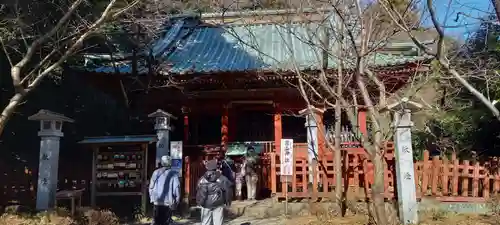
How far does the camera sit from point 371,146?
760cm

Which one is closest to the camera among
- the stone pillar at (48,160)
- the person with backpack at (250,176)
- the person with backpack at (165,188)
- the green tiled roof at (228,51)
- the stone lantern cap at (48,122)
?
the person with backpack at (165,188)

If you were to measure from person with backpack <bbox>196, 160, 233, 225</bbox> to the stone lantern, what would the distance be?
3.95 metres

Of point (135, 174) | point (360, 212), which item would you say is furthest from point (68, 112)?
point (360, 212)

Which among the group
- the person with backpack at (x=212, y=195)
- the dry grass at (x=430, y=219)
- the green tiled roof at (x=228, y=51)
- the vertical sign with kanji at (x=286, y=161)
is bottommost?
the dry grass at (x=430, y=219)

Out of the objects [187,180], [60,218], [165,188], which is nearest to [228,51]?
[187,180]

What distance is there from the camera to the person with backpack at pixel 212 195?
7.65 meters

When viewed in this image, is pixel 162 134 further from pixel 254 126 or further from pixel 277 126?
pixel 254 126

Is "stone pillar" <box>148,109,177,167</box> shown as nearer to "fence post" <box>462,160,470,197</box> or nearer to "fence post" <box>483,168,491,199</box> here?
"fence post" <box>462,160,470,197</box>

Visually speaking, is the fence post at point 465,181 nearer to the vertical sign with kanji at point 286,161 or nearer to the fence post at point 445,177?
the fence post at point 445,177

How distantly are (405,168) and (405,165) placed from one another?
0.21 feet

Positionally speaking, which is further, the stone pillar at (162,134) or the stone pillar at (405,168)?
the stone pillar at (162,134)

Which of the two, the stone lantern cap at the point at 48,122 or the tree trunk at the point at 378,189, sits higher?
the stone lantern cap at the point at 48,122

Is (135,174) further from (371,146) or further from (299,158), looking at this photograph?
(371,146)

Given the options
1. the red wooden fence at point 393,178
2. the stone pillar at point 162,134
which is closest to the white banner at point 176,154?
the stone pillar at point 162,134
